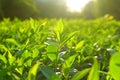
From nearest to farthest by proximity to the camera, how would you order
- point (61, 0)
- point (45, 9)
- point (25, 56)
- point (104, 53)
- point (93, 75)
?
point (93, 75) → point (25, 56) → point (104, 53) → point (45, 9) → point (61, 0)

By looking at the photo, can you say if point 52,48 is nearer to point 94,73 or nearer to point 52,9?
point 94,73

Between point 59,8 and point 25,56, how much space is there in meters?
24.8

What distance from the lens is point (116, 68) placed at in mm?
953

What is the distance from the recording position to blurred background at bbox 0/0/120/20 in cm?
1966

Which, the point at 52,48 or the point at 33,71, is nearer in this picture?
the point at 33,71

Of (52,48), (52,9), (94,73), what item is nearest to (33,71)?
(94,73)

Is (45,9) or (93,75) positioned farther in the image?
(45,9)

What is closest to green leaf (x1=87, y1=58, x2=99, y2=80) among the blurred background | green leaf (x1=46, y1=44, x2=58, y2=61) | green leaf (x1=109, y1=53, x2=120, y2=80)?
green leaf (x1=109, y1=53, x2=120, y2=80)

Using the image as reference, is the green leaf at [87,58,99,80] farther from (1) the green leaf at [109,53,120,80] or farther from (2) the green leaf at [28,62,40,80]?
(2) the green leaf at [28,62,40,80]

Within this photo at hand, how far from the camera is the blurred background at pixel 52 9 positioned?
774 inches

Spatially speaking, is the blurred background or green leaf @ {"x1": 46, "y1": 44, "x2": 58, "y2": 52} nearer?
green leaf @ {"x1": 46, "y1": 44, "x2": 58, "y2": 52}

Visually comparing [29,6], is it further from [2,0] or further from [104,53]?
[104,53]

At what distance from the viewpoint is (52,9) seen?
25594 mm

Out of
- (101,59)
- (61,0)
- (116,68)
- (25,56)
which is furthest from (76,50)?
(61,0)
